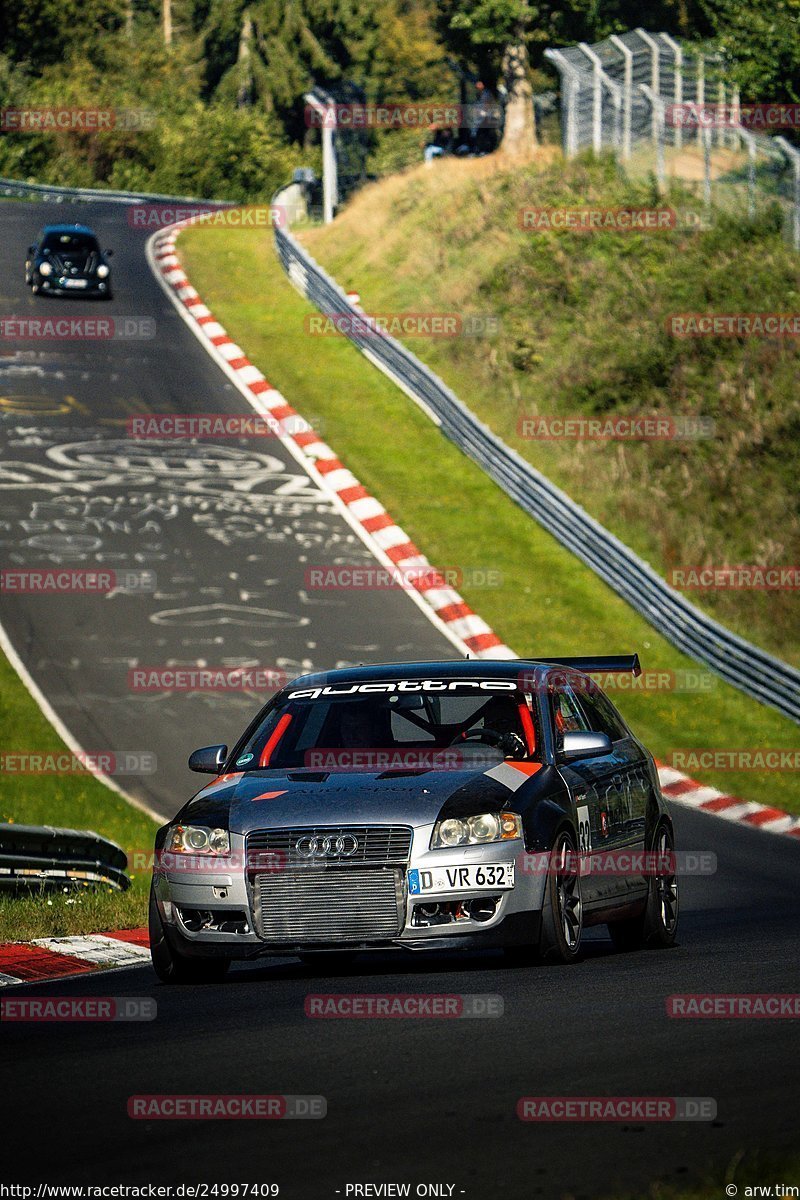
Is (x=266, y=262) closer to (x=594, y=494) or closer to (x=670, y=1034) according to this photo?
(x=594, y=494)

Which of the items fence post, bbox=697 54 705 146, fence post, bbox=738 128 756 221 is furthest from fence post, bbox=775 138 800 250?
fence post, bbox=697 54 705 146

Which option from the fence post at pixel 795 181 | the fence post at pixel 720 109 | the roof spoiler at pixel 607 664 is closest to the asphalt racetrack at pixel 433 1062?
the roof spoiler at pixel 607 664

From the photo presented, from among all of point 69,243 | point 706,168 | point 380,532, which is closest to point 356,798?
point 380,532

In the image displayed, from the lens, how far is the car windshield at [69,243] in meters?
38.8

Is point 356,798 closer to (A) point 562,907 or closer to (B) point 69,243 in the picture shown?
(A) point 562,907

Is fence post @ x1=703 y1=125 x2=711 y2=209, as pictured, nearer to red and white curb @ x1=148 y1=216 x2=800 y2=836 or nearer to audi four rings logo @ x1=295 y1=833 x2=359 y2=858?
red and white curb @ x1=148 y1=216 x2=800 y2=836

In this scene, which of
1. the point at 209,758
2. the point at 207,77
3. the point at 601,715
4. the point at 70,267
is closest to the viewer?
the point at 209,758

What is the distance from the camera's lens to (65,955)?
10.3 m

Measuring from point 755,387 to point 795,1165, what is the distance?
27362 millimetres

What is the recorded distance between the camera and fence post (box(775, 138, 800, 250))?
107 ft

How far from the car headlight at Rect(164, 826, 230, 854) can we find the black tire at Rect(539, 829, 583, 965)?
1532 mm

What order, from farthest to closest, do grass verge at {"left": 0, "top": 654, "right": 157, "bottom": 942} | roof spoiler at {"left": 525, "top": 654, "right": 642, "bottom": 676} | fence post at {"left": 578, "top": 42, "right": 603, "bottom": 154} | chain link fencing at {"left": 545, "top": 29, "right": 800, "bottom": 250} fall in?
fence post at {"left": 578, "top": 42, "right": 603, "bottom": 154}, chain link fencing at {"left": 545, "top": 29, "right": 800, "bottom": 250}, grass verge at {"left": 0, "top": 654, "right": 157, "bottom": 942}, roof spoiler at {"left": 525, "top": 654, "right": 642, "bottom": 676}

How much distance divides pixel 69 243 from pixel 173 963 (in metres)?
32.1

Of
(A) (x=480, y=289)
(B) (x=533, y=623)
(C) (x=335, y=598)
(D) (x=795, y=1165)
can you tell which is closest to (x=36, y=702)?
(C) (x=335, y=598)
